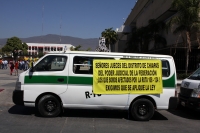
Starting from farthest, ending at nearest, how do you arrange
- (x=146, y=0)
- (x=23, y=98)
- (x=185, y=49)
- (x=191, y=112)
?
(x=146, y=0) < (x=185, y=49) < (x=191, y=112) < (x=23, y=98)

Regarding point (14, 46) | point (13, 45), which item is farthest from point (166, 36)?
point (14, 46)

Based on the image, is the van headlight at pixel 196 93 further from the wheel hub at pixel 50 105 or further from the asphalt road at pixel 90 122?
the wheel hub at pixel 50 105

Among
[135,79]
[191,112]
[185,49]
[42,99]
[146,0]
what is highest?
[146,0]

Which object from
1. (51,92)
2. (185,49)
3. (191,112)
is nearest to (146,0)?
(185,49)

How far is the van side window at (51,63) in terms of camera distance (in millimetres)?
7902

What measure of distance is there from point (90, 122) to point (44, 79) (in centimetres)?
185

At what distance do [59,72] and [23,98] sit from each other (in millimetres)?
1309

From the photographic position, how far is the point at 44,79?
7793 mm

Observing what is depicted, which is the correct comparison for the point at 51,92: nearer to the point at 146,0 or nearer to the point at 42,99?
the point at 42,99

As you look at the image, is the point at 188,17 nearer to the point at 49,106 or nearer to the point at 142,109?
the point at 142,109

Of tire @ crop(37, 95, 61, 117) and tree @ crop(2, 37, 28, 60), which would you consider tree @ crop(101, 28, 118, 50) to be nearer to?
tree @ crop(2, 37, 28, 60)

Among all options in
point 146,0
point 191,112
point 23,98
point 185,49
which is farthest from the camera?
point 146,0

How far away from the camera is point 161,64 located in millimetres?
8094

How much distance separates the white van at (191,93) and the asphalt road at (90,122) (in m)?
0.51
